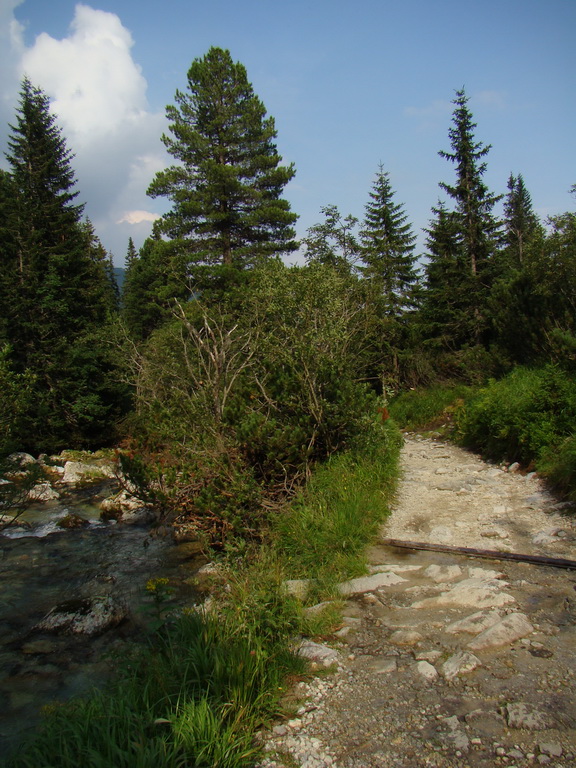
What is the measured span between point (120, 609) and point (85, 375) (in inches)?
576

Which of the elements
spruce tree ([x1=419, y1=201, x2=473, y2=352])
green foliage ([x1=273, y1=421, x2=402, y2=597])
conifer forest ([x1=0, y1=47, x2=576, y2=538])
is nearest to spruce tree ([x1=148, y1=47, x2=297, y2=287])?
conifer forest ([x1=0, y1=47, x2=576, y2=538])

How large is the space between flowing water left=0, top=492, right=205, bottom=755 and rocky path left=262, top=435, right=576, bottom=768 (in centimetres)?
155

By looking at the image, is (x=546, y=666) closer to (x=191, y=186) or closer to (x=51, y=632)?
(x=51, y=632)

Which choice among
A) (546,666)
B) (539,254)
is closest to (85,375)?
(539,254)

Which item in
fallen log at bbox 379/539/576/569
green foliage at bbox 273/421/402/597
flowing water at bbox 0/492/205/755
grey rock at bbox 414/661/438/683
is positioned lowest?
flowing water at bbox 0/492/205/755

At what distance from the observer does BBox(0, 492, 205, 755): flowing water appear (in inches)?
190

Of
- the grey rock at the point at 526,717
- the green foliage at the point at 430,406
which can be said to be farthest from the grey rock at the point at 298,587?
the green foliage at the point at 430,406

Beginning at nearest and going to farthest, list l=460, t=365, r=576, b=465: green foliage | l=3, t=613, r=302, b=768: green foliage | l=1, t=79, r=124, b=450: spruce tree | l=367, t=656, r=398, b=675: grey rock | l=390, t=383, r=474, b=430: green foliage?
1. l=3, t=613, r=302, b=768: green foliage
2. l=367, t=656, r=398, b=675: grey rock
3. l=460, t=365, r=576, b=465: green foliage
4. l=390, t=383, r=474, b=430: green foliage
5. l=1, t=79, r=124, b=450: spruce tree

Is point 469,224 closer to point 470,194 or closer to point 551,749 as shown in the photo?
point 470,194

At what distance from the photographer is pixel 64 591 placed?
7312mm

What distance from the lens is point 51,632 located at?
19.5ft

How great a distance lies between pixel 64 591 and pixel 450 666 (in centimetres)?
589

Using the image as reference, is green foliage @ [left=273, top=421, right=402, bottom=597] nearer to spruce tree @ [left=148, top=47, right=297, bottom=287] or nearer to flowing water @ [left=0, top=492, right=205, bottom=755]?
flowing water @ [left=0, top=492, right=205, bottom=755]

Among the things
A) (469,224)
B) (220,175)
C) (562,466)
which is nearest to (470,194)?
(469,224)
